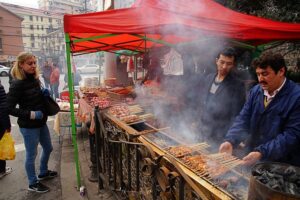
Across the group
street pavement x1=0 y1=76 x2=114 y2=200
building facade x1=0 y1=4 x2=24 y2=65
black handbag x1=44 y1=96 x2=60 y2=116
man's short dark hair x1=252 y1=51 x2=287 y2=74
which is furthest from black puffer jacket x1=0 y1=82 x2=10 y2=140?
building facade x1=0 y1=4 x2=24 y2=65

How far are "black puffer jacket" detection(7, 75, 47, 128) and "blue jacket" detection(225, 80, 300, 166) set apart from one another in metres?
3.05

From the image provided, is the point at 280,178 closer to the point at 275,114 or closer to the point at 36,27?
the point at 275,114

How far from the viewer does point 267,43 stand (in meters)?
5.58

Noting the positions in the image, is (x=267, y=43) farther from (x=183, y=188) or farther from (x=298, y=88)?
(x=183, y=188)

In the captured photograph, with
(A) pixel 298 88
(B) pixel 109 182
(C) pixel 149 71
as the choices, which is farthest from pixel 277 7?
(B) pixel 109 182

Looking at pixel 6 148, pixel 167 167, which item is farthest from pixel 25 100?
pixel 167 167

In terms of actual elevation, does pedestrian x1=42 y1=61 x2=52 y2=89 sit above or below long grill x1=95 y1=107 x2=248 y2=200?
above

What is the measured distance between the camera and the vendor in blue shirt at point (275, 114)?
85.3 inches

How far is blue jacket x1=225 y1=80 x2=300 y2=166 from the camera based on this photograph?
7.12 feet

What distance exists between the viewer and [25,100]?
12.2 feet

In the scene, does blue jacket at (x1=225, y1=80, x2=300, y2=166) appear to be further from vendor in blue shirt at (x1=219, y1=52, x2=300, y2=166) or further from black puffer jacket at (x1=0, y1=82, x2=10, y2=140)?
black puffer jacket at (x1=0, y1=82, x2=10, y2=140)

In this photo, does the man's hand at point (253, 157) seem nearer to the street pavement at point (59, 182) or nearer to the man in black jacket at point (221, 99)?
the man in black jacket at point (221, 99)

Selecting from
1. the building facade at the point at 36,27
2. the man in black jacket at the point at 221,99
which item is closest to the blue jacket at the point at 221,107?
the man in black jacket at the point at 221,99

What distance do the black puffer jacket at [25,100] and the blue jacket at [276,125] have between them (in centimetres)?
305
